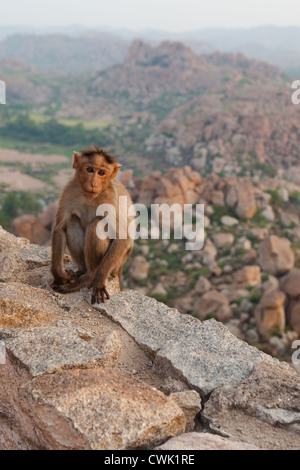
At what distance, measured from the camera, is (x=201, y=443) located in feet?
8.72

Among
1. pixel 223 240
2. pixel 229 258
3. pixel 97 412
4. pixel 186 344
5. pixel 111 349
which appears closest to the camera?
pixel 97 412

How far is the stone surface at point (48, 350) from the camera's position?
3278 mm

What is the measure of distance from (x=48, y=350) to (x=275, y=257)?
19639 millimetres

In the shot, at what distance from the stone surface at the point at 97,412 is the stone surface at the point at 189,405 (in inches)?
6.1

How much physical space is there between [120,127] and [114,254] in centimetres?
7962

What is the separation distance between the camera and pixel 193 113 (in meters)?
66.1

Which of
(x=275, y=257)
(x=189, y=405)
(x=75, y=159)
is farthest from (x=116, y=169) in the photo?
(x=275, y=257)

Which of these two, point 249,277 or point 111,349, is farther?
point 249,277

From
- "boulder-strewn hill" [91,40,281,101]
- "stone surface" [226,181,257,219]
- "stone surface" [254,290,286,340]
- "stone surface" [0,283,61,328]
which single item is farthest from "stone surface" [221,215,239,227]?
"boulder-strewn hill" [91,40,281,101]

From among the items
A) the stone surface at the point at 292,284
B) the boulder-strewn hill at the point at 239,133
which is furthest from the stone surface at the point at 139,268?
the boulder-strewn hill at the point at 239,133

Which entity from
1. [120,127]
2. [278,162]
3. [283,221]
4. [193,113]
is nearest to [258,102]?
[193,113]

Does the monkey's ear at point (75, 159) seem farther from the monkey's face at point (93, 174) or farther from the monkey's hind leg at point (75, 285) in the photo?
the monkey's hind leg at point (75, 285)

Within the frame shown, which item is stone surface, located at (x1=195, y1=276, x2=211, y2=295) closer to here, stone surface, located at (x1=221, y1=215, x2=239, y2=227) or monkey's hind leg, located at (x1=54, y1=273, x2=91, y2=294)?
stone surface, located at (x1=221, y1=215, x2=239, y2=227)

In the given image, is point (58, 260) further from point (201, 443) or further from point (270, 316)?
point (270, 316)
